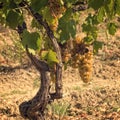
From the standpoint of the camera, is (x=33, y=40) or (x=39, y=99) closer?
(x=33, y=40)

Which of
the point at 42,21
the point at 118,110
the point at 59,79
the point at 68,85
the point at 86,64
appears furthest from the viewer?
the point at 68,85

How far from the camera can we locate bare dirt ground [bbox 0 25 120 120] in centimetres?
572

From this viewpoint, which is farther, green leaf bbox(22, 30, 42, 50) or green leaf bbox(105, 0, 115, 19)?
green leaf bbox(22, 30, 42, 50)

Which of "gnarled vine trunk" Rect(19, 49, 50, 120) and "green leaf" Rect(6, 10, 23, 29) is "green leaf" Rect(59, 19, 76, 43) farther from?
Answer: "gnarled vine trunk" Rect(19, 49, 50, 120)

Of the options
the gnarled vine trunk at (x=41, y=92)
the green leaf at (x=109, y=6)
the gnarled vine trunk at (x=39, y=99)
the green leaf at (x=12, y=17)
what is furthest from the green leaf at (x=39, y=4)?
the gnarled vine trunk at (x=39, y=99)

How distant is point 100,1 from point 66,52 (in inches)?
57.2

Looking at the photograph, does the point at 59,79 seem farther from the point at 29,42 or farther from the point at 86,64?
the point at 29,42

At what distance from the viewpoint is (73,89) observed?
654cm

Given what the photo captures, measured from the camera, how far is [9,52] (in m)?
8.02

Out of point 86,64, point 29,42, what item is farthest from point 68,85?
point 29,42

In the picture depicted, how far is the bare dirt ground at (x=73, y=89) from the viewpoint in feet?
18.8

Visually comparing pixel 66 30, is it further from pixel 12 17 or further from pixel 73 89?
pixel 73 89

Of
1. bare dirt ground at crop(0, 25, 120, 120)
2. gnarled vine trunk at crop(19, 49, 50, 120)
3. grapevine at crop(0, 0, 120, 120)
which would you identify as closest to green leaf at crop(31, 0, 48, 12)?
grapevine at crop(0, 0, 120, 120)

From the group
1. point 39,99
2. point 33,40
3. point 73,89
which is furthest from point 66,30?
→ point 73,89
